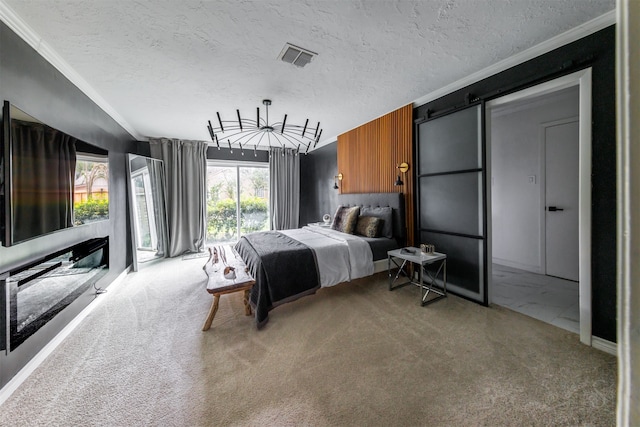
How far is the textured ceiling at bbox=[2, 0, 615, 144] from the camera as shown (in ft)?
5.74

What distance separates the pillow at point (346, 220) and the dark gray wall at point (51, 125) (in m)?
3.16

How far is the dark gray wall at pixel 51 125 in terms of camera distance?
5.55 feet

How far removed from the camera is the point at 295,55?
7.34 feet

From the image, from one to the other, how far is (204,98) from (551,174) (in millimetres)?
4827

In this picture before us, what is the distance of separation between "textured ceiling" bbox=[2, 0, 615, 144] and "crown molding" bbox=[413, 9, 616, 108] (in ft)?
0.19

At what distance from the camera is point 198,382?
1.70 meters

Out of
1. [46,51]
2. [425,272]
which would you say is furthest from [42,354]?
[425,272]

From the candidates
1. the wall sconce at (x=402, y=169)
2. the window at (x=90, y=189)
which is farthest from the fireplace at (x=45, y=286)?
the wall sconce at (x=402, y=169)

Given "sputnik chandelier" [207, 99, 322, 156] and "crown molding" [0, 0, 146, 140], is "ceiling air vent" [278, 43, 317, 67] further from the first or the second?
"crown molding" [0, 0, 146, 140]

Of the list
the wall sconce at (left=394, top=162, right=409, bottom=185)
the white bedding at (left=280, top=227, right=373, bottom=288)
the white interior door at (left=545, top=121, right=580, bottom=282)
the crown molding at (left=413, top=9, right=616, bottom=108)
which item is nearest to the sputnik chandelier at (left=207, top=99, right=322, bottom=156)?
the wall sconce at (left=394, top=162, right=409, bottom=185)

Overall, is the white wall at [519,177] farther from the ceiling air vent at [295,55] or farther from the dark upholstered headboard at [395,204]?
the ceiling air vent at [295,55]

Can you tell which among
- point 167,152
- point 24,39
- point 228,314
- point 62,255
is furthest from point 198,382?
point 167,152

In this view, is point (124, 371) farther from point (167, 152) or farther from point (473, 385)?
point (167, 152)

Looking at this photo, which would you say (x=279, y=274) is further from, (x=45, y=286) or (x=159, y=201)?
(x=159, y=201)
